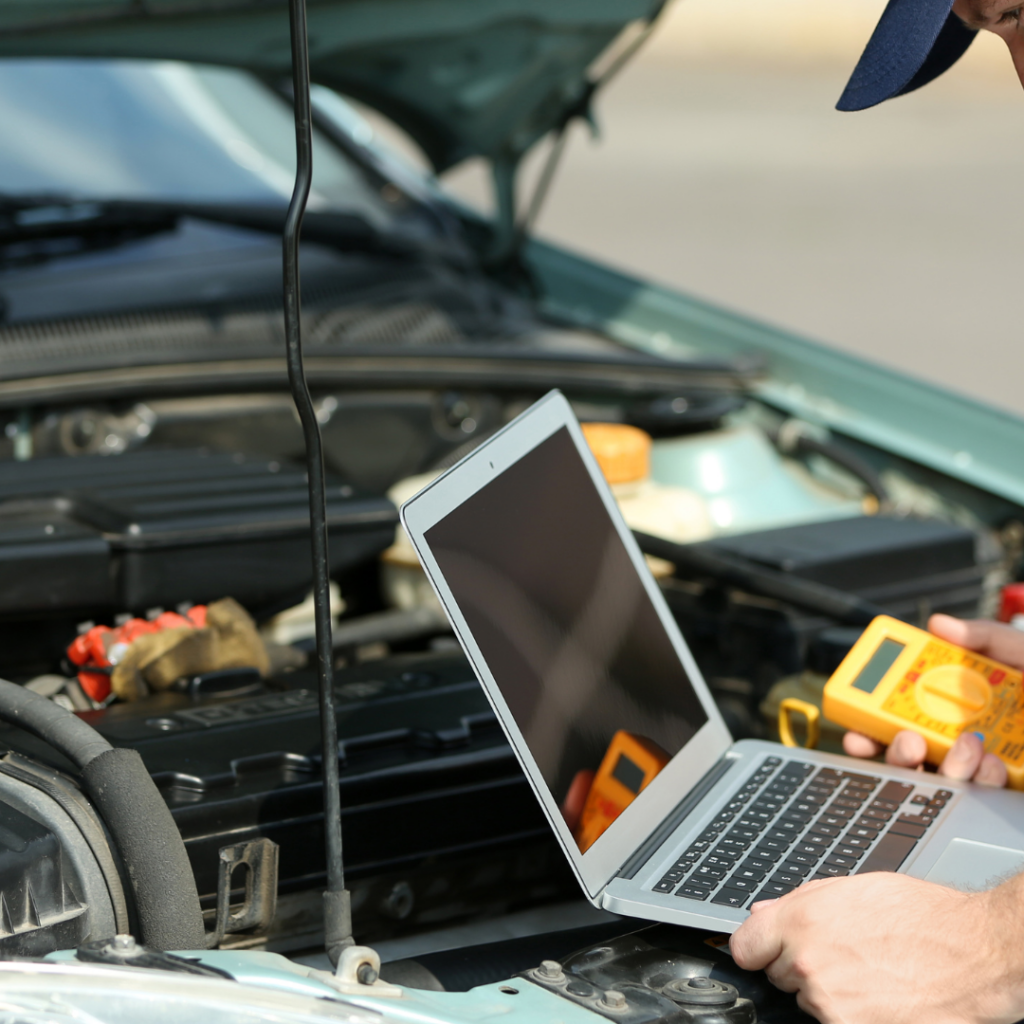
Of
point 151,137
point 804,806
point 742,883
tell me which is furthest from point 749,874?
point 151,137

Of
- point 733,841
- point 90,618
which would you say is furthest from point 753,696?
point 90,618

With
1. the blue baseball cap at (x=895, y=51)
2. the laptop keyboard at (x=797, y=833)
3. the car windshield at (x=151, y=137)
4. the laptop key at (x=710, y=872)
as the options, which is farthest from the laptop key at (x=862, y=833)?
the car windshield at (x=151, y=137)

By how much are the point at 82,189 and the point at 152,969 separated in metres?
1.37

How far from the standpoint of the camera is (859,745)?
3.43 ft

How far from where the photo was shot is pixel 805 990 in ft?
2.33

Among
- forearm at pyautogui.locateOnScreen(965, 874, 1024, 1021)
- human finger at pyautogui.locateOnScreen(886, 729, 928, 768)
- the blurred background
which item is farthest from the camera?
the blurred background

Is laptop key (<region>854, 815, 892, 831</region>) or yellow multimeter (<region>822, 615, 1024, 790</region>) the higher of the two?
yellow multimeter (<region>822, 615, 1024, 790</region>)

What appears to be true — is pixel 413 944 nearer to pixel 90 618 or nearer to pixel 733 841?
pixel 733 841

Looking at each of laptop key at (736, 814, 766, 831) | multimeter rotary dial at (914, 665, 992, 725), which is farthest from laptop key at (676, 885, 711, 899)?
multimeter rotary dial at (914, 665, 992, 725)

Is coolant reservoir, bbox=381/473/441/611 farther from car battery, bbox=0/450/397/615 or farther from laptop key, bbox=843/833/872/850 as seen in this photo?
laptop key, bbox=843/833/872/850

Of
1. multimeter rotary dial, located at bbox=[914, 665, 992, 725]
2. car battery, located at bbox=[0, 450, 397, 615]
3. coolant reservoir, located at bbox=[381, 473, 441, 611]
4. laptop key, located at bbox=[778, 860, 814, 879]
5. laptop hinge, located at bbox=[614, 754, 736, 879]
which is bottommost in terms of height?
laptop key, located at bbox=[778, 860, 814, 879]

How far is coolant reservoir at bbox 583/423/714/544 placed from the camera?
1.47 metres

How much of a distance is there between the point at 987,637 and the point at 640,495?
1.66 ft

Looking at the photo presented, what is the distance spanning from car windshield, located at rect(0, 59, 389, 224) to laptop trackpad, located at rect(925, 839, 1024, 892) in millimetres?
1367
